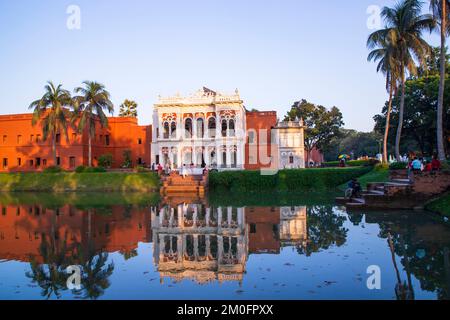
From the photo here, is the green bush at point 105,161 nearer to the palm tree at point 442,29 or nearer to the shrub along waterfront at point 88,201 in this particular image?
the shrub along waterfront at point 88,201

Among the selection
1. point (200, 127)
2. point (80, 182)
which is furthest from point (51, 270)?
point (200, 127)

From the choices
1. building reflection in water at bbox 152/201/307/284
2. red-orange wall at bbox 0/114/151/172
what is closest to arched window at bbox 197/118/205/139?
red-orange wall at bbox 0/114/151/172

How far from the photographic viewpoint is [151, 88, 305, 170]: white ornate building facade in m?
38.6

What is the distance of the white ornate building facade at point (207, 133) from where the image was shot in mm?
38594

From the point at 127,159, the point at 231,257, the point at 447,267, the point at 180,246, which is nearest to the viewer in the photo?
the point at 447,267

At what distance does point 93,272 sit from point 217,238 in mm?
4027

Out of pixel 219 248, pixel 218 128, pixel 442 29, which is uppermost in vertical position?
pixel 442 29

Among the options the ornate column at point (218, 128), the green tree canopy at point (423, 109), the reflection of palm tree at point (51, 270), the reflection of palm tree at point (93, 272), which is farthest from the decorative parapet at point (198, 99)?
the reflection of palm tree at point (93, 272)

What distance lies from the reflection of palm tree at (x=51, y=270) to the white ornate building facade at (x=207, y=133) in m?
29.5

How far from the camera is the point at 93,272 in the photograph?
694 centimetres

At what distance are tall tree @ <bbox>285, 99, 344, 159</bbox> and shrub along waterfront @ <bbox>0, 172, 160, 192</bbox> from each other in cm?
2469

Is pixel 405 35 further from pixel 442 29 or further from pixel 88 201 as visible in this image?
pixel 88 201
